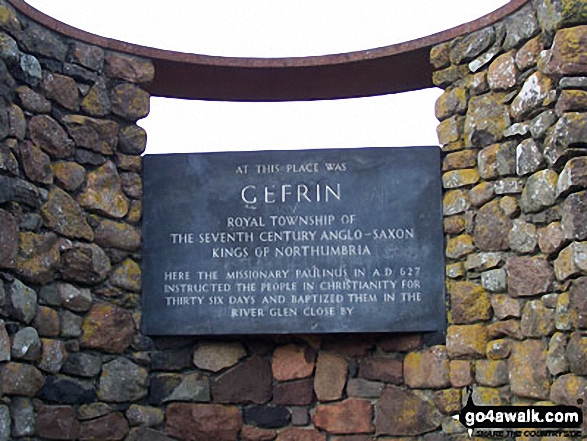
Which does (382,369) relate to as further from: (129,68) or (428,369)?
(129,68)

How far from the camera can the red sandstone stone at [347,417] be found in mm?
5684

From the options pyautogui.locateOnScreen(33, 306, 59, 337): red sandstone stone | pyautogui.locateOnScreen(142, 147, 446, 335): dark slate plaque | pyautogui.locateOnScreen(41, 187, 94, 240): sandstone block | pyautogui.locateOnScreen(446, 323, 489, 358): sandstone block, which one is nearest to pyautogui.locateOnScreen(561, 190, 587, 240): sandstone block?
pyautogui.locateOnScreen(446, 323, 489, 358): sandstone block

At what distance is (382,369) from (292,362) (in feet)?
1.66

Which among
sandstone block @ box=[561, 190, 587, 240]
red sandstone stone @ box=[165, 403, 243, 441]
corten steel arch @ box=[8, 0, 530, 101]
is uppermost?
corten steel arch @ box=[8, 0, 530, 101]

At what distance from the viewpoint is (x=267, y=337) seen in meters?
5.88

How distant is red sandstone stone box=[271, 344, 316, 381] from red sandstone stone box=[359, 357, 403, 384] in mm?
300

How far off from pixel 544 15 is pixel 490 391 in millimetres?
1955

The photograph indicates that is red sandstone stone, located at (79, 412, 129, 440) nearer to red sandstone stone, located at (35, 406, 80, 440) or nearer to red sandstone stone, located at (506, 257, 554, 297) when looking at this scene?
red sandstone stone, located at (35, 406, 80, 440)

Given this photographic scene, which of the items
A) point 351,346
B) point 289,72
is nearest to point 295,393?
point 351,346

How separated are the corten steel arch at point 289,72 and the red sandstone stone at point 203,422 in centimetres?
192

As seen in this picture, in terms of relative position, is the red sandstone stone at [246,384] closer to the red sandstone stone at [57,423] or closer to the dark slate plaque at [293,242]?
the dark slate plaque at [293,242]

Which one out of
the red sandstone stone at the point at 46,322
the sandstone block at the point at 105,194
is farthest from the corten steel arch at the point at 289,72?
the red sandstone stone at the point at 46,322

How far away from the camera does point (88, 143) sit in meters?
5.87

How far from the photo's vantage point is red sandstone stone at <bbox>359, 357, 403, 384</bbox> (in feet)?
18.8
